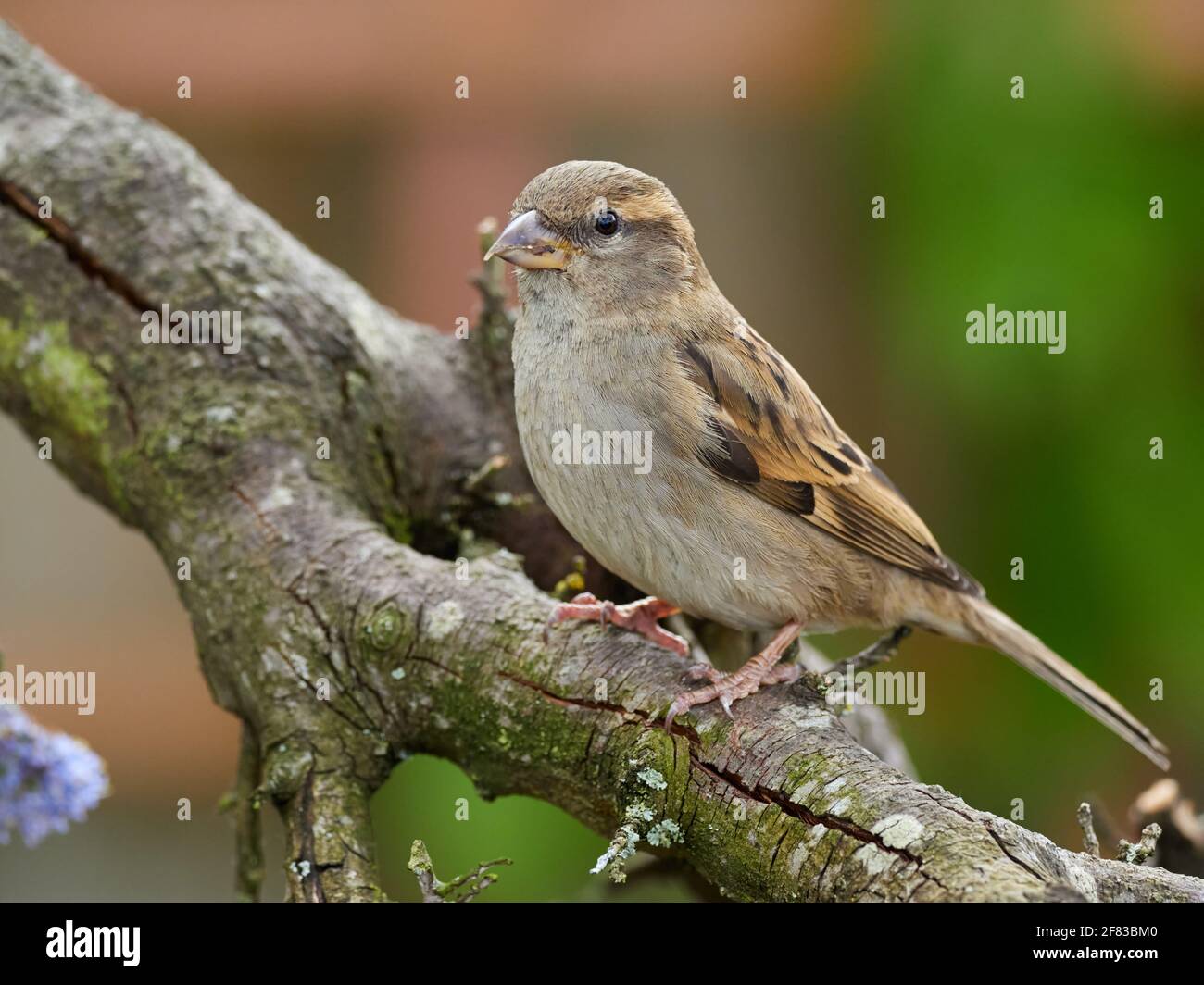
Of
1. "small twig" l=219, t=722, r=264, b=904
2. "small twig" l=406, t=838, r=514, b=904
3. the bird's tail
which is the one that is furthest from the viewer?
the bird's tail

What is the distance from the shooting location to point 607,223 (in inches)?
125

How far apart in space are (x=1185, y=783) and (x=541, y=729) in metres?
3.61

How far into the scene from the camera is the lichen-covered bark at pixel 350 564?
234 cm

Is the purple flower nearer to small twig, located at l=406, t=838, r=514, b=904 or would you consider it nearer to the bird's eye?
small twig, located at l=406, t=838, r=514, b=904

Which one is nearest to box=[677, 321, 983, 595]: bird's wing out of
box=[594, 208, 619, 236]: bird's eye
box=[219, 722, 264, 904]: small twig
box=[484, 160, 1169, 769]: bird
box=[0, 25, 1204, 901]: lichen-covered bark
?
box=[484, 160, 1169, 769]: bird

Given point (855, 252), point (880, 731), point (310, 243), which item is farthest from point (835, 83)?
point (880, 731)

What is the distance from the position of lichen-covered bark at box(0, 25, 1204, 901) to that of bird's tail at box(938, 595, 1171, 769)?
101 centimetres

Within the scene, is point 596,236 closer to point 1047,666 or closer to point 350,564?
point 350,564

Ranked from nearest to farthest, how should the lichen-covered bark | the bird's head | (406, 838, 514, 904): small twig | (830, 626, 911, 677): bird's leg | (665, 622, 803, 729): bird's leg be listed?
(406, 838, 514, 904): small twig < the lichen-covered bark < (665, 622, 803, 729): bird's leg < (830, 626, 911, 677): bird's leg < the bird's head

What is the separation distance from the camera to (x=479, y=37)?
257 inches

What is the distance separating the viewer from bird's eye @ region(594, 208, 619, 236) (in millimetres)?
3160

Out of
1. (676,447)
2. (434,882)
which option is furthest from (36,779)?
(676,447)

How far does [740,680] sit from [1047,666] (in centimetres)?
123

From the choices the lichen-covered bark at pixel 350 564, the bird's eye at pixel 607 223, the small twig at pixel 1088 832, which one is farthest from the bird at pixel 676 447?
the small twig at pixel 1088 832
